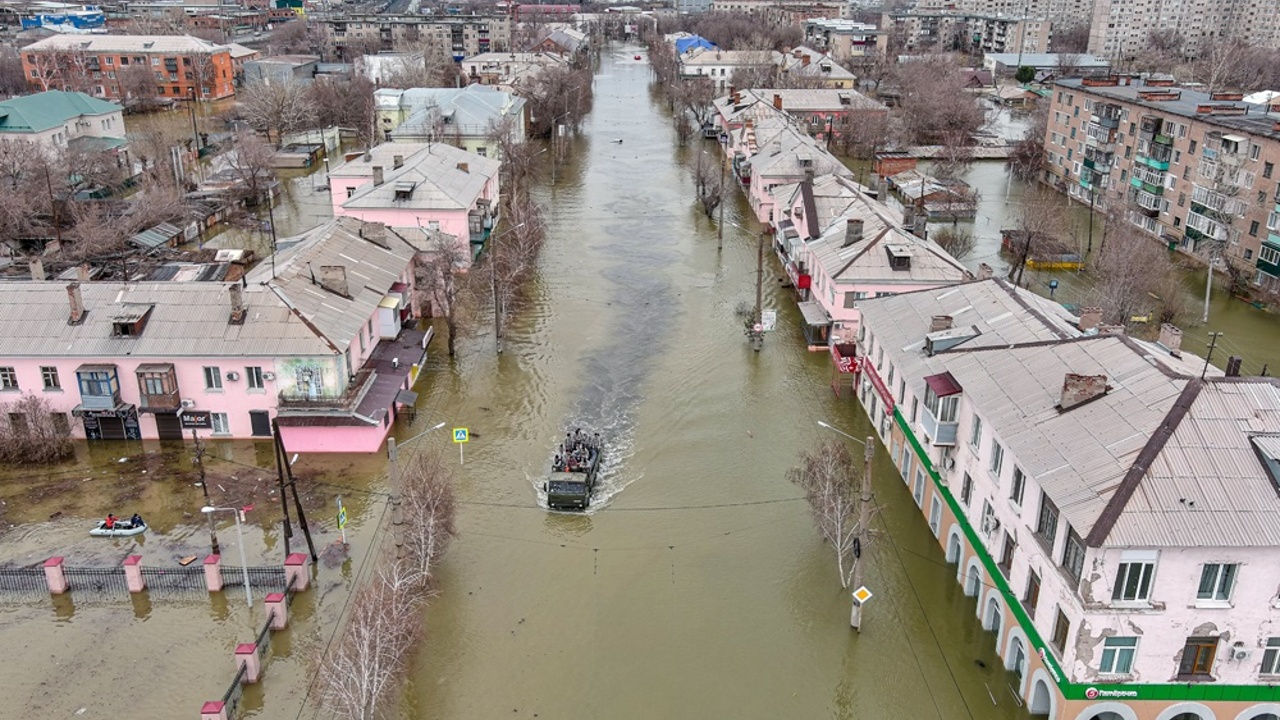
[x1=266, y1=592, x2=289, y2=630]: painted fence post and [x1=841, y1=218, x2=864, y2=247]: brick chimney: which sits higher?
[x1=841, y1=218, x2=864, y2=247]: brick chimney

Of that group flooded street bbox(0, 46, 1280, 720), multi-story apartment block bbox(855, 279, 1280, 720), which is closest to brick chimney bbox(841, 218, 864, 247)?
flooded street bbox(0, 46, 1280, 720)

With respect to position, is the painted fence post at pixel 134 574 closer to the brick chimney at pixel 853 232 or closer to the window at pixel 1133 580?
the window at pixel 1133 580

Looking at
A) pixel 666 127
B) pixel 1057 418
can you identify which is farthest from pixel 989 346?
pixel 666 127

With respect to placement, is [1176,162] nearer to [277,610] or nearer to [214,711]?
[277,610]

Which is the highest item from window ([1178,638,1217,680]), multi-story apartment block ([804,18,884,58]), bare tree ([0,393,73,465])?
multi-story apartment block ([804,18,884,58])

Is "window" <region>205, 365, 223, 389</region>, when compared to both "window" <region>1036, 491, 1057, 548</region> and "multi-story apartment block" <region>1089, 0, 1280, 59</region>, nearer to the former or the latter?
"window" <region>1036, 491, 1057, 548</region>

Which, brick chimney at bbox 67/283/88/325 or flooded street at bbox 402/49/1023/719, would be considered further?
brick chimney at bbox 67/283/88/325
